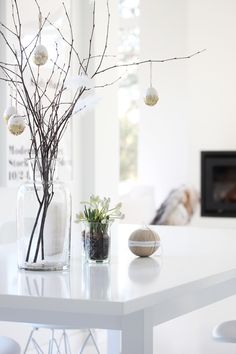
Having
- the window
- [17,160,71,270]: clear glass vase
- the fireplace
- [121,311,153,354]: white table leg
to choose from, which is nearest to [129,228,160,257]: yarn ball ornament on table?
[17,160,71,270]: clear glass vase

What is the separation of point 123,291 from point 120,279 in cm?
20

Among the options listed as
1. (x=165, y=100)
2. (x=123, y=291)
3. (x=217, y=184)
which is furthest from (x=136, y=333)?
(x=165, y=100)

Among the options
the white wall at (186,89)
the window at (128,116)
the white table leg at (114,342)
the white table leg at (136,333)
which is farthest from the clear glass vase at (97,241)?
the window at (128,116)

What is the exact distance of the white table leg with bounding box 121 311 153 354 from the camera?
1757mm

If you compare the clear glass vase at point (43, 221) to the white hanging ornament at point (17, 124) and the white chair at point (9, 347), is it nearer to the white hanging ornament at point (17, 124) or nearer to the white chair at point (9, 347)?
the white hanging ornament at point (17, 124)

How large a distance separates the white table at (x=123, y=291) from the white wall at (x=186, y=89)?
5680mm

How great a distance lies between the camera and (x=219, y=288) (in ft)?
7.41

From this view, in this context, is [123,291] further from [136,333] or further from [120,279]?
[120,279]

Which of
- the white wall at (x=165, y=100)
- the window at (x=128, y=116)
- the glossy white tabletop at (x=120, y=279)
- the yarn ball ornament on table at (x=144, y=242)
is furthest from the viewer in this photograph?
the window at (x=128, y=116)

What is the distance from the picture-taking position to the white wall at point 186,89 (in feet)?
26.2

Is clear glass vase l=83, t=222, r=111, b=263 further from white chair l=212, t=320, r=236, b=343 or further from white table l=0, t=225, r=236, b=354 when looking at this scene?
white chair l=212, t=320, r=236, b=343


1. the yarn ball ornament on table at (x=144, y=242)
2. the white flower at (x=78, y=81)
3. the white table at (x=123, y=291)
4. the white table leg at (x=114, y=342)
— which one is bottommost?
the white table leg at (x=114, y=342)

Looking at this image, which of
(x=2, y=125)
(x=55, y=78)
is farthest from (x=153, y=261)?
(x=55, y=78)

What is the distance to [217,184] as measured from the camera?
819 cm
